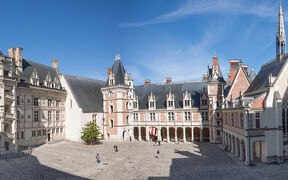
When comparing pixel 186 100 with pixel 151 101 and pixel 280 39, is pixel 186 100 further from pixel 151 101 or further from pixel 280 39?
pixel 280 39

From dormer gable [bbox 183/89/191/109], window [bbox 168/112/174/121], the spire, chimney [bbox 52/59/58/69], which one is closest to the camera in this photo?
the spire

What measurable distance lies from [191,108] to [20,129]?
31473 mm

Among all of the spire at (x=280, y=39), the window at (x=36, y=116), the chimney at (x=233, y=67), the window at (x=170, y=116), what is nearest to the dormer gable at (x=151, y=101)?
the window at (x=170, y=116)

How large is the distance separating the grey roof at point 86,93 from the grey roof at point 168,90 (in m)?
9.72

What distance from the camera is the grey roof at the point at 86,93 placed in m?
45.8

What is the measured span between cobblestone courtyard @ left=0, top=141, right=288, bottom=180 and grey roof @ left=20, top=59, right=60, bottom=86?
1446 centimetres

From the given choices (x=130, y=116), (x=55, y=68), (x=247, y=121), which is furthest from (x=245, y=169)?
(x=55, y=68)

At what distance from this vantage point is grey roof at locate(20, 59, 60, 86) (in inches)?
1510

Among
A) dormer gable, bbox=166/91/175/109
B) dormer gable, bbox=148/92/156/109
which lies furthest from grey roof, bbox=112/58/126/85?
dormer gable, bbox=166/91/175/109

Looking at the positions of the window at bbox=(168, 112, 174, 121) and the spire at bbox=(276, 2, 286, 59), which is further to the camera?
the window at bbox=(168, 112, 174, 121)

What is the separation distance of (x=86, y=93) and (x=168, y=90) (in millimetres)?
18965

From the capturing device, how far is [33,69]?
137 feet

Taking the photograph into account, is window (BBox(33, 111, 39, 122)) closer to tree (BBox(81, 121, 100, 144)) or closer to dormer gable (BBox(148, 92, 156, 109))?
tree (BBox(81, 121, 100, 144))

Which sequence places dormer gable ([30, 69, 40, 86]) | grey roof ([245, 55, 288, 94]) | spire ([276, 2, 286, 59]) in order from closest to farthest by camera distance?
grey roof ([245, 55, 288, 94])
spire ([276, 2, 286, 59])
dormer gable ([30, 69, 40, 86])
